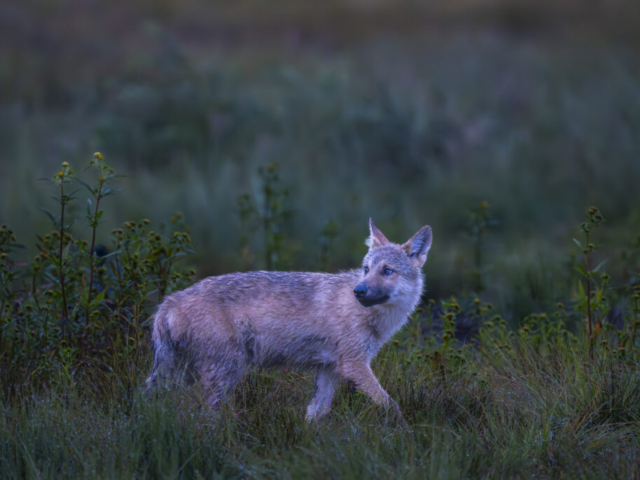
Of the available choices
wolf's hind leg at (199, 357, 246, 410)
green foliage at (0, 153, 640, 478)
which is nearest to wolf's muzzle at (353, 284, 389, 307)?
green foliage at (0, 153, 640, 478)

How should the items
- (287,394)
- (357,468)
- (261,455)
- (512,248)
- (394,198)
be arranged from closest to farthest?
(357,468)
(261,455)
(287,394)
(512,248)
(394,198)

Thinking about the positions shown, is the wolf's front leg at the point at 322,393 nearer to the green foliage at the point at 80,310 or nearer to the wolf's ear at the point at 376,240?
the wolf's ear at the point at 376,240

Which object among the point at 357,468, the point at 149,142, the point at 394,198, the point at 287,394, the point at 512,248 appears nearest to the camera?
the point at 357,468

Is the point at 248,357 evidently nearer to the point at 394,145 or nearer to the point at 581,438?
the point at 581,438

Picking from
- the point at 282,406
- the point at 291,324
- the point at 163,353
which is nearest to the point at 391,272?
the point at 291,324

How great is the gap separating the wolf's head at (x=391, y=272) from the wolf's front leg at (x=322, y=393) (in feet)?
2.12

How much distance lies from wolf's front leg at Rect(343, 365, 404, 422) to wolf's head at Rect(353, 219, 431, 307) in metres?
0.49

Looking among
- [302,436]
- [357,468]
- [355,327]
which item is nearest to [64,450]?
[302,436]

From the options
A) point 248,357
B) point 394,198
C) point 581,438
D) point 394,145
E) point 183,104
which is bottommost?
point 581,438

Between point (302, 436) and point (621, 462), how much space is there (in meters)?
1.85

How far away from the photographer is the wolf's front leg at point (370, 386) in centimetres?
468

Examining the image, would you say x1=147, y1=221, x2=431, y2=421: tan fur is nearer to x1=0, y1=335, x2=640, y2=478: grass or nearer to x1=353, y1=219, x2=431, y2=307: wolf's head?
x1=353, y1=219, x2=431, y2=307: wolf's head

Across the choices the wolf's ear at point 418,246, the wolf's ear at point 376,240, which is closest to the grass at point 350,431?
the wolf's ear at point 418,246

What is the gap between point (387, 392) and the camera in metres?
5.11
